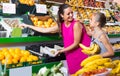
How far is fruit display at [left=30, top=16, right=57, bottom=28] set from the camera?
12.9 ft

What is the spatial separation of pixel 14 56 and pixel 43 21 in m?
1.08

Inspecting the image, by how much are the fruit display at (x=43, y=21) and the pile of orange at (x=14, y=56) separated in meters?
0.63

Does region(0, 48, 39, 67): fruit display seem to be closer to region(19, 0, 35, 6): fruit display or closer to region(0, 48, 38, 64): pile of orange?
region(0, 48, 38, 64): pile of orange

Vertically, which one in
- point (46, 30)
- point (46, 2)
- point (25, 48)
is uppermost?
point (46, 2)

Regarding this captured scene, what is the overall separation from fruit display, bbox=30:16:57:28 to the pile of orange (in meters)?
0.63

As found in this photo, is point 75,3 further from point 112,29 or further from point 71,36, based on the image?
point 71,36

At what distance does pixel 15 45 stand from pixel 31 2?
2.43 feet

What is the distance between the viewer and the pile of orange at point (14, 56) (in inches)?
124

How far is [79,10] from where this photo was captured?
18.2 ft

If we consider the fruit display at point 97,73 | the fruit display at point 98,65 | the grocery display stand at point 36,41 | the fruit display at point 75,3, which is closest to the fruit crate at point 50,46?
the grocery display stand at point 36,41

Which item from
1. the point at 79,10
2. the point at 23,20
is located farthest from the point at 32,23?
the point at 79,10

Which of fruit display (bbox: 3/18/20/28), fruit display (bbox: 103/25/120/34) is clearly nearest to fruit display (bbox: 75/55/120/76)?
fruit display (bbox: 3/18/20/28)

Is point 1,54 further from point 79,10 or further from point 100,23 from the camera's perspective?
point 79,10

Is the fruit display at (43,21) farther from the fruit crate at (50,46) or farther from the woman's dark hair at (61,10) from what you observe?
the woman's dark hair at (61,10)
